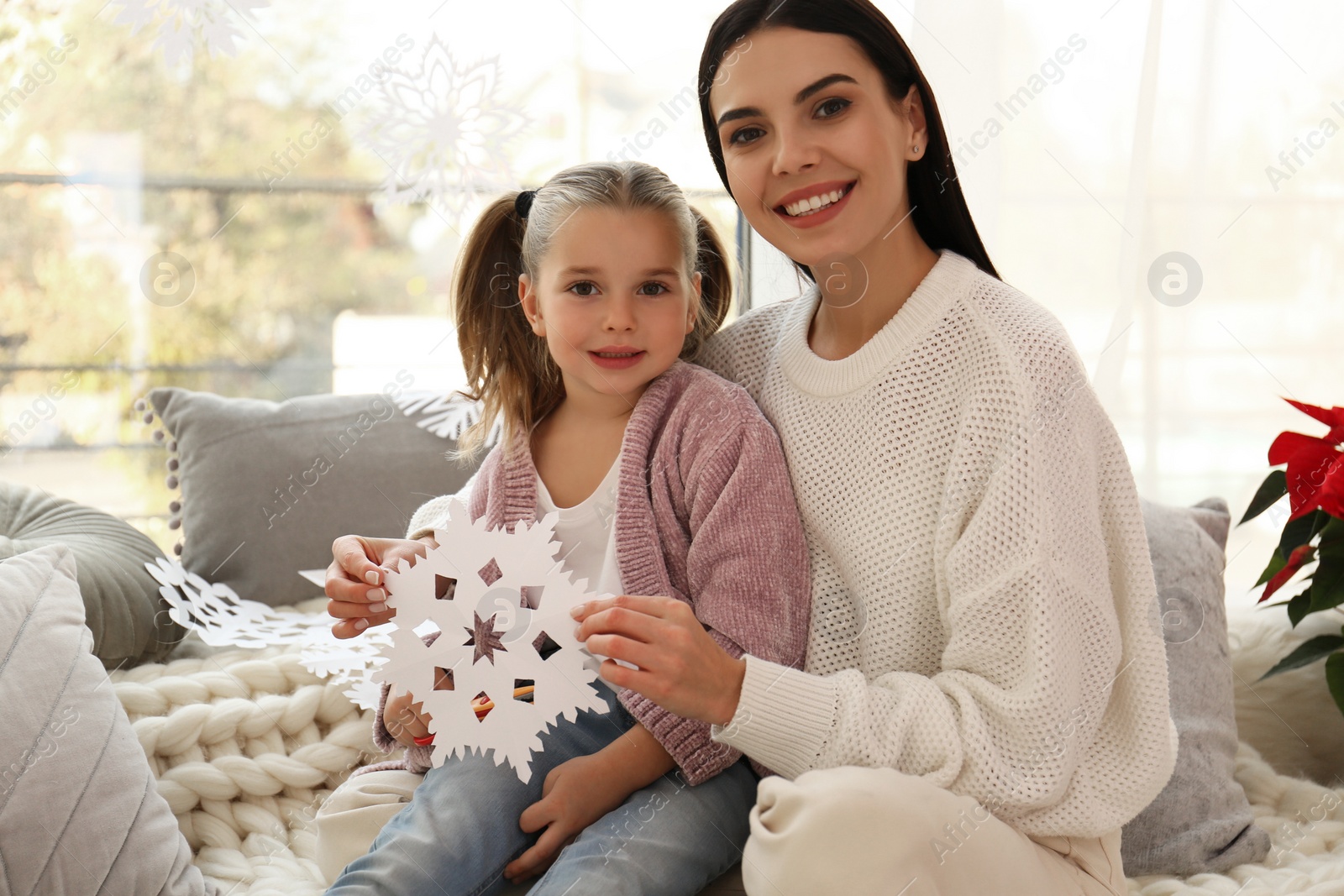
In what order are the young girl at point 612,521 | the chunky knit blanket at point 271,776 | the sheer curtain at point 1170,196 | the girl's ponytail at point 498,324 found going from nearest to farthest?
the young girl at point 612,521, the chunky knit blanket at point 271,776, the girl's ponytail at point 498,324, the sheer curtain at point 1170,196

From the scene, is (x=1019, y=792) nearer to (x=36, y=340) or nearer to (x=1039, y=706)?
(x=1039, y=706)

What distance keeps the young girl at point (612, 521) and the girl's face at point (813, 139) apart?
0.38 feet

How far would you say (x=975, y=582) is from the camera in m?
1.00

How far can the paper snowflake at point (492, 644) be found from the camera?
36.2 inches

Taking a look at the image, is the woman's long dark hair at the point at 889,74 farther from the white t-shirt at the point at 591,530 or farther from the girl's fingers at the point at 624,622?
the girl's fingers at the point at 624,622

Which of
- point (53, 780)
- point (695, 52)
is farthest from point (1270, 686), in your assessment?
point (695, 52)

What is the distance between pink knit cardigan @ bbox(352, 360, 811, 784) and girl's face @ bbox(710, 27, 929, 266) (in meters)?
0.21

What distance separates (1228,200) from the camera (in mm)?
2029

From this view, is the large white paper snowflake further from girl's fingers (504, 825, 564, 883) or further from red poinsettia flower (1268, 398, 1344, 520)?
red poinsettia flower (1268, 398, 1344, 520)

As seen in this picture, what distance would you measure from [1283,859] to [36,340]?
135 inches

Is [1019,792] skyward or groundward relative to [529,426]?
groundward

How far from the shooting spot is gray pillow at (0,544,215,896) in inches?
42.3

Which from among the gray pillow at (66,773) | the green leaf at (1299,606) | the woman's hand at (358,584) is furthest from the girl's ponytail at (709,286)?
the green leaf at (1299,606)

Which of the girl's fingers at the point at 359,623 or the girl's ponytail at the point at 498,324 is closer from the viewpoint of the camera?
the girl's fingers at the point at 359,623
